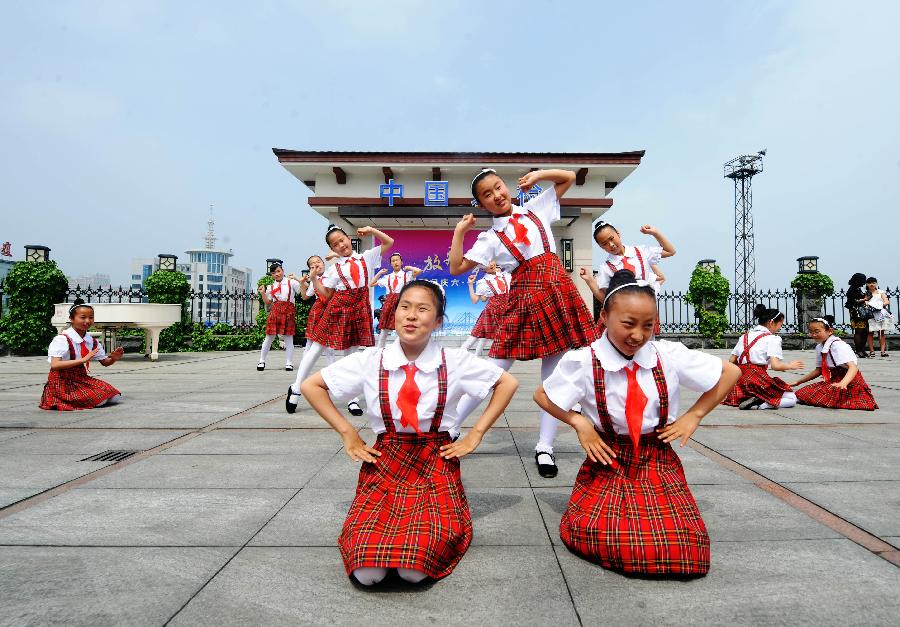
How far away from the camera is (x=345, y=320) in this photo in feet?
18.6

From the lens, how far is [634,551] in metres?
1.96

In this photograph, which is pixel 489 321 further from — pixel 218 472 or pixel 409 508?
pixel 409 508

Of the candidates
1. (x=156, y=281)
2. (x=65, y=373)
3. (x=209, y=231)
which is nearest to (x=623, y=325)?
(x=65, y=373)

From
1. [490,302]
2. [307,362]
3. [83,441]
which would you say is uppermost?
[490,302]

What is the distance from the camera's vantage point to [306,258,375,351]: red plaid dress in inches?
222

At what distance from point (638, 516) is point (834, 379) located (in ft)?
18.3

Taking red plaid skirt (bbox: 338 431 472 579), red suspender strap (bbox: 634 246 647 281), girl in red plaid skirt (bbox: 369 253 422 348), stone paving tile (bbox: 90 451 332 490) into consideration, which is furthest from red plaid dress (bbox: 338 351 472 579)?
girl in red plaid skirt (bbox: 369 253 422 348)

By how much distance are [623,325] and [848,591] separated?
45.6 inches

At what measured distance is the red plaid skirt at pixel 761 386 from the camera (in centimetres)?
586

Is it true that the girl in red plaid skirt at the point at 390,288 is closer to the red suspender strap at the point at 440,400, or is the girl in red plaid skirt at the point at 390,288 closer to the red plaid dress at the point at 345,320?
the red plaid dress at the point at 345,320

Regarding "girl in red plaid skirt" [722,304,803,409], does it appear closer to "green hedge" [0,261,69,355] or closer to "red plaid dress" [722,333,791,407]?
"red plaid dress" [722,333,791,407]

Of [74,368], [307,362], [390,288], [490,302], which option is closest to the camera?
[307,362]

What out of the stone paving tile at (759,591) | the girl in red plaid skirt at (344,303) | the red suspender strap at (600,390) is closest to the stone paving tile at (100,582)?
the stone paving tile at (759,591)

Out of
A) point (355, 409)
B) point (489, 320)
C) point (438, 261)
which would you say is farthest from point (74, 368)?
point (438, 261)
